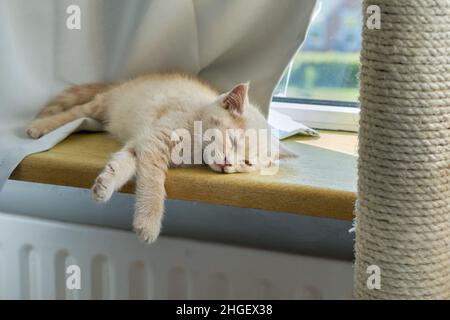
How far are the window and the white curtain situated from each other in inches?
4.5

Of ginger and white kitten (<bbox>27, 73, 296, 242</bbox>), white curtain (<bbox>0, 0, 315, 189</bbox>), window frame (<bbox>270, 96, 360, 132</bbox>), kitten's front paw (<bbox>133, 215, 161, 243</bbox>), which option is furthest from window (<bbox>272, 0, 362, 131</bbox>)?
kitten's front paw (<bbox>133, 215, 161, 243</bbox>)

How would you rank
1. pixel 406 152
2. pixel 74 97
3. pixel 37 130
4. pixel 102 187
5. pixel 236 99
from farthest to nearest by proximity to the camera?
pixel 74 97 → pixel 37 130 → pixel 236 99 → pixel 102 187 → pixel 406 152

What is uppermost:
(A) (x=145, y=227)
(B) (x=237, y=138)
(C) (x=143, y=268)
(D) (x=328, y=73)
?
(D) (x=328, y=73)

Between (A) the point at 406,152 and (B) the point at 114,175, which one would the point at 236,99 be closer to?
(B) the point at 114,175

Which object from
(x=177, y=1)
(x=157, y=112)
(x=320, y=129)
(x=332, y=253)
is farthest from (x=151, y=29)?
(x=332, y=253)

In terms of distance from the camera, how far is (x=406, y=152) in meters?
0.86

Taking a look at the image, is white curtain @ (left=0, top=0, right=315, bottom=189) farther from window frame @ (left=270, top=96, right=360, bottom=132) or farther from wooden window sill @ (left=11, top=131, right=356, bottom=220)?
window frame @ (left=270, top=96, right=360, bottom=132)

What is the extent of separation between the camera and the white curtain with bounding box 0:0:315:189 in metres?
1.29

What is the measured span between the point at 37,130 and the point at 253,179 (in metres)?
0.47

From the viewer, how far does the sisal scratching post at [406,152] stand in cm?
84

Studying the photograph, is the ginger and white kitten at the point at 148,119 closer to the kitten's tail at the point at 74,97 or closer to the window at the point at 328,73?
the kitten's tail at the point at 74,97

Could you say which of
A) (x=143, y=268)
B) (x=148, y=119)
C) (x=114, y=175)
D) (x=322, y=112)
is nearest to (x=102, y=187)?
(x=114, y=175)

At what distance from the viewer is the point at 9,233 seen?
140 centimetres

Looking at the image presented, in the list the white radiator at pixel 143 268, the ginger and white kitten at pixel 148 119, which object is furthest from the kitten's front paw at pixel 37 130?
the white radiator at pixel 143 268
